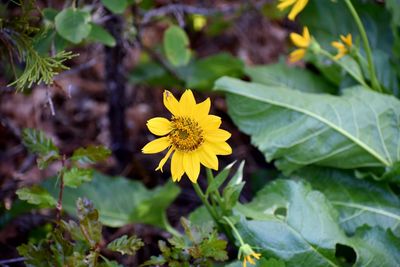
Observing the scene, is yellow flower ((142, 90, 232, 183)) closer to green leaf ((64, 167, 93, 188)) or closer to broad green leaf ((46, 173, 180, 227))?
green leaf ((64, 167, 93, 188))

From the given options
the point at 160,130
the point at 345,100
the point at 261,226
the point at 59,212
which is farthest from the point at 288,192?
the point at 59,212

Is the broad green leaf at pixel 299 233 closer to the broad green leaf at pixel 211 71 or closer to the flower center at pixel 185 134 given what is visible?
the flower center at pixel 185 134

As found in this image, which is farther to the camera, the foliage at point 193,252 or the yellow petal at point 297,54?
the yellow petal at point 297,54

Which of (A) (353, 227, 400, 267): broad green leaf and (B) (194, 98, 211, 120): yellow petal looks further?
(A) (353, 227, 400, 267): broad green leaf

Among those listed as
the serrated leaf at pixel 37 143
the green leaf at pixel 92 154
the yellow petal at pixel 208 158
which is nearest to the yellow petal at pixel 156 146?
the yellow petal at pixel 208 158

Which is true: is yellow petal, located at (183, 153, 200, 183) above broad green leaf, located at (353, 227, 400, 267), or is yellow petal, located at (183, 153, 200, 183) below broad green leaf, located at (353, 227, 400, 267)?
above

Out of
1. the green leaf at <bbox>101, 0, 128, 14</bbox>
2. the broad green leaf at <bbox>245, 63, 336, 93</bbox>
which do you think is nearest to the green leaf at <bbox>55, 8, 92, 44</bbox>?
the green leaf at <bbox>101, 0, 128, 14</bbox>
